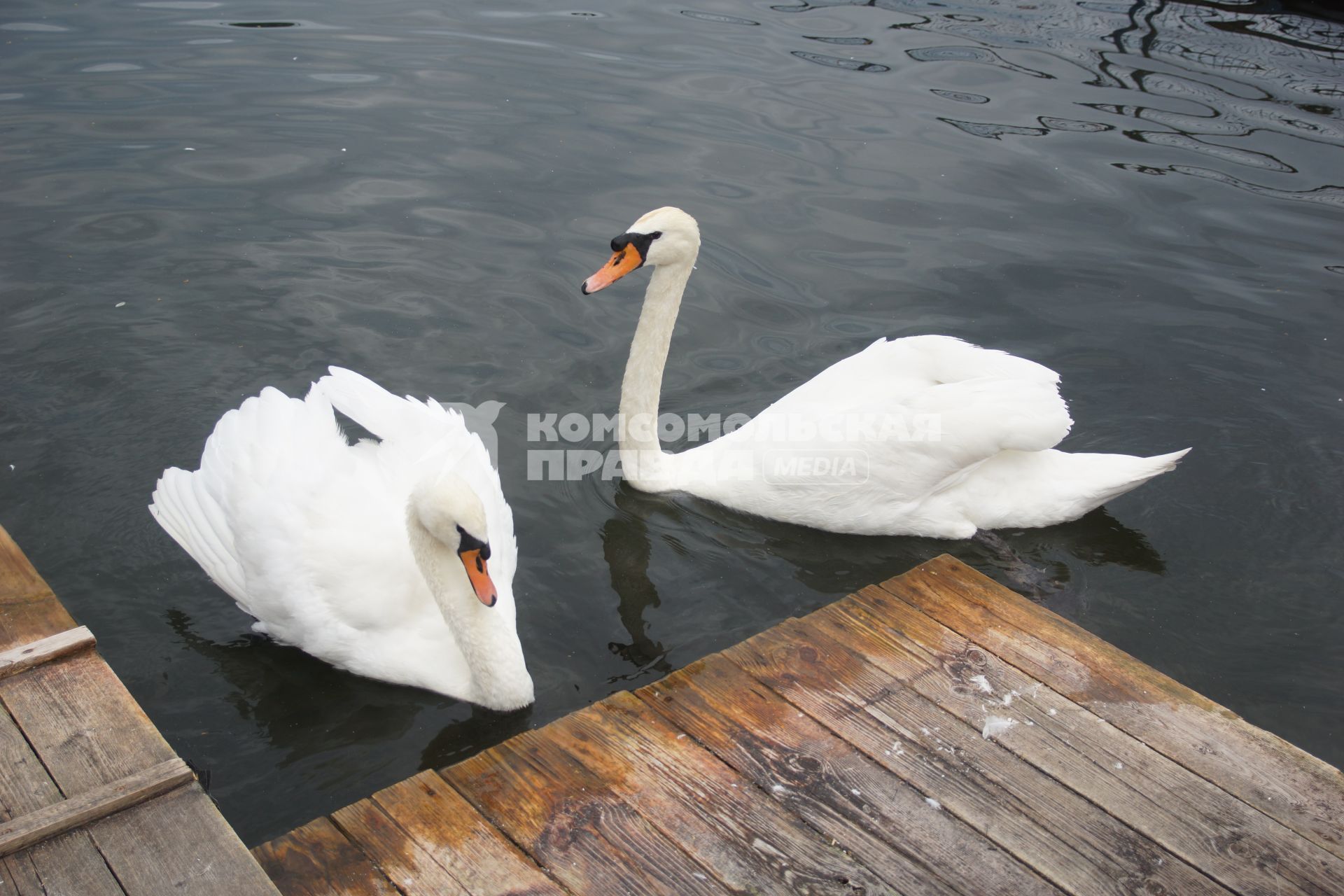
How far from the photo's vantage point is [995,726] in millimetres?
3994

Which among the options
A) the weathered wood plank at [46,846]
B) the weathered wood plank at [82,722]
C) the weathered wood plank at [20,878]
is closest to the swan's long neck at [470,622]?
the weathered wood plank at [82,722]

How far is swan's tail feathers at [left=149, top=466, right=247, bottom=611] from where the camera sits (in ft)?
16.3

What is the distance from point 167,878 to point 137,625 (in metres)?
2.25

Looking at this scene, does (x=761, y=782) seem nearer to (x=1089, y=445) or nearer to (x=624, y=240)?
(x=624, y=240)

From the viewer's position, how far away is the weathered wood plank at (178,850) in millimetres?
3150

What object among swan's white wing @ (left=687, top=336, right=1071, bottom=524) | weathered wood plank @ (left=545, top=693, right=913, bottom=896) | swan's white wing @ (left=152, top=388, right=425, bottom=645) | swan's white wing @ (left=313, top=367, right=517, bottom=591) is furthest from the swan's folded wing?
weathered wood plank @ (left=545, top=693, right=913, bottom=896)

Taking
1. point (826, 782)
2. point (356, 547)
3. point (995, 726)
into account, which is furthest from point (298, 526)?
point (995, 726)

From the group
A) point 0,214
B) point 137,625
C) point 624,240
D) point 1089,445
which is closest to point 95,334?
point 0,214

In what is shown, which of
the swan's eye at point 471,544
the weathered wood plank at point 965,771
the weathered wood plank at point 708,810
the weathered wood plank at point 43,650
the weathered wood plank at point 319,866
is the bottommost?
the weathered wood plank at point 43,650

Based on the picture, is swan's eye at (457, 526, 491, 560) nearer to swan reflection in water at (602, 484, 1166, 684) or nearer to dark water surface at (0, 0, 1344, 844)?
dark water surface at (0, 0, 1344, 844)

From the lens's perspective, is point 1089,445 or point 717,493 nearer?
point 717,493

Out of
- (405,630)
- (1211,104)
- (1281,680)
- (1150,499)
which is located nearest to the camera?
(405,630)

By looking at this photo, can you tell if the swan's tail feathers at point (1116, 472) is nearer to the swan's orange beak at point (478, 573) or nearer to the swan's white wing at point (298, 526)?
the swan's orange beak at point (478, 573)

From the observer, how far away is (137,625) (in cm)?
516
